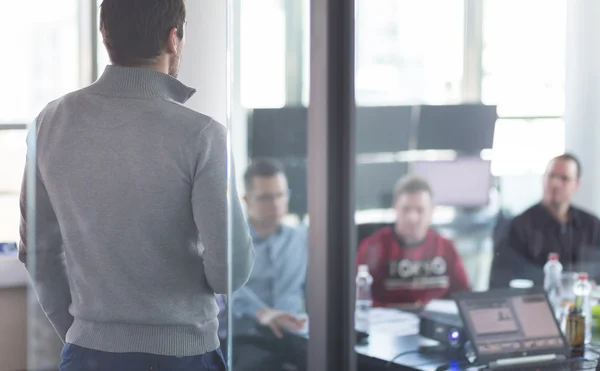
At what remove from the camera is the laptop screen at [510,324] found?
2.24 meters

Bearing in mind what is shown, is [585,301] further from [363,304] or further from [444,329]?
[363,304]

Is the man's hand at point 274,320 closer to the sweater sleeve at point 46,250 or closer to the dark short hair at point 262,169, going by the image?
the dark short hair at point 262,169

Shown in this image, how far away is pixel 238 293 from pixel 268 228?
0.20 m

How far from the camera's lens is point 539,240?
12.8ft

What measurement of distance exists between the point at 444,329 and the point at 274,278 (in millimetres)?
813

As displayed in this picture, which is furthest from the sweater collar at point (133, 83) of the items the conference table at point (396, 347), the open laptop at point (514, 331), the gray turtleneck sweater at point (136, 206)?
the open laptop at point (514, 331)

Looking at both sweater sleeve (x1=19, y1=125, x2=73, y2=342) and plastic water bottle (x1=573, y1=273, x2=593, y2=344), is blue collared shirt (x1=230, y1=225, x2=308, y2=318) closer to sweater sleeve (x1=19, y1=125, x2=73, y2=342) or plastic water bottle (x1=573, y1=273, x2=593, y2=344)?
sweater sleeve (x1=19, y1=125, x2=73, y2=342)

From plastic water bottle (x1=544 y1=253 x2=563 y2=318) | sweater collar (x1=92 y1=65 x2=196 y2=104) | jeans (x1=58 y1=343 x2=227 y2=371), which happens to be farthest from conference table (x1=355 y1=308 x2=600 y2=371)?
sweater collar (x1=92 y1=65 x2=196 y2=104)

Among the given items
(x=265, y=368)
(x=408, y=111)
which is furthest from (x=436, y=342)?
(x=408, y=111)

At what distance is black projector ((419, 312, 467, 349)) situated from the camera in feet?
7.75

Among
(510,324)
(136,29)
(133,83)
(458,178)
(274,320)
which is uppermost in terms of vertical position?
(136,29)

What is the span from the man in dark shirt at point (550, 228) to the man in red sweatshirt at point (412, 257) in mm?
268

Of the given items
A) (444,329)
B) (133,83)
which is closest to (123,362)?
(133,83)

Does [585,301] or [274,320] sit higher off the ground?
[274,320]
